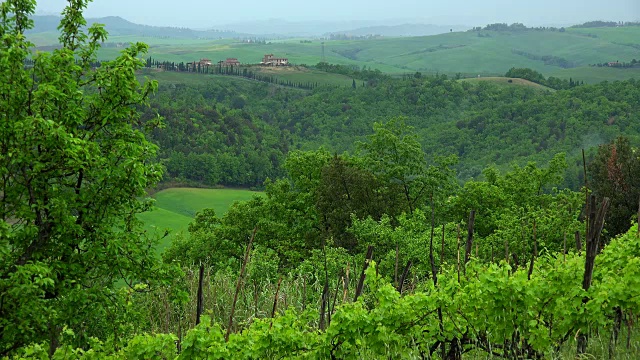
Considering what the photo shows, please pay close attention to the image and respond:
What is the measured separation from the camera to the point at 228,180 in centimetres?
14825

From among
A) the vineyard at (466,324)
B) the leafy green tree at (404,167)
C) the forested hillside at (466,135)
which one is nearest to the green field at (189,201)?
the forested hillside at (466,135)

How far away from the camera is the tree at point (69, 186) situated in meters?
14.0

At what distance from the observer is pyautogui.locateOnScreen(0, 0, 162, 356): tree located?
45.9ft

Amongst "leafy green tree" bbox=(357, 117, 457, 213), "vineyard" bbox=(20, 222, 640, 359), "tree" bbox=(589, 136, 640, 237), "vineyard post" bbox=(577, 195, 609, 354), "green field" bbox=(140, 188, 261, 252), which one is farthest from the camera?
"green field" bbox=(140, 188, 261, 252)

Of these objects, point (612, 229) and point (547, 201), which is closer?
point (612, 229)

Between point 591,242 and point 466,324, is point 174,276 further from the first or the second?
point 591,242

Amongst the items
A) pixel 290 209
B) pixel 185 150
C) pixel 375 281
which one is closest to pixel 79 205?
pixel 375 281

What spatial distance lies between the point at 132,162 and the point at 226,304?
14.4 ft

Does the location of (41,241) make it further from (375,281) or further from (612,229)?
(612,229)

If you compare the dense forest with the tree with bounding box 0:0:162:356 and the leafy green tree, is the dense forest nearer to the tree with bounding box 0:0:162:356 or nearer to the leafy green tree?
the tree with bounding box 0:0:162:356

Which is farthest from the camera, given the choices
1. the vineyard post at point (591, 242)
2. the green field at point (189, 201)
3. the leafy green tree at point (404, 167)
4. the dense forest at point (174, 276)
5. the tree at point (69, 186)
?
the green field at point (189, 201)

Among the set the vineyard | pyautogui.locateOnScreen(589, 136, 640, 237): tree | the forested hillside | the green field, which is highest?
the vineyard

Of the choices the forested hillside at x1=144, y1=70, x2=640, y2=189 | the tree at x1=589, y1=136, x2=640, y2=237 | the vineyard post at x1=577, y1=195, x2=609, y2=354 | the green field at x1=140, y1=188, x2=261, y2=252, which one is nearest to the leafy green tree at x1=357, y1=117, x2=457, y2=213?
the tree at x1=589, y1=136, x2=640, y2=237

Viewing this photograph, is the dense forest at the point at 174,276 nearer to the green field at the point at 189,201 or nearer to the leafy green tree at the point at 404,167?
the leafy green tree at the point at 404,167
